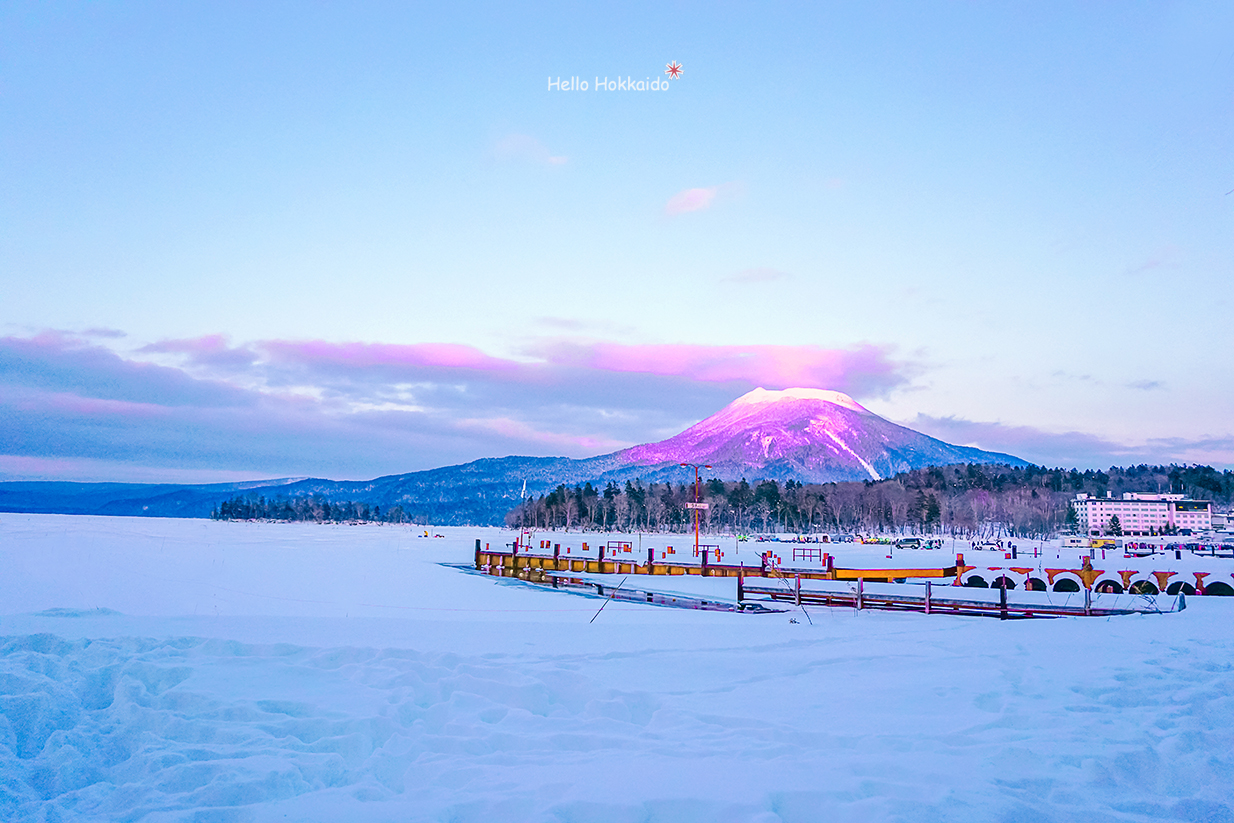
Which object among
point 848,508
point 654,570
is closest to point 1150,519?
point 848,508

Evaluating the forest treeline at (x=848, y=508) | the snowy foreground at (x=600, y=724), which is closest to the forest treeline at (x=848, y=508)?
the forest treeline at (x=848, y=508)

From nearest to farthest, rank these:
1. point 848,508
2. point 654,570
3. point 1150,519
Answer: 1. point 654,570
2. point 848,508
3. point 1150,519

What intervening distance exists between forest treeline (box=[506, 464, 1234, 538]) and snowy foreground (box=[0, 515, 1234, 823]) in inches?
4894

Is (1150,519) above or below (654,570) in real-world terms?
below

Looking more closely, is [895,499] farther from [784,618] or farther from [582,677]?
[582,677]

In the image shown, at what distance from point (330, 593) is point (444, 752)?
19.2 meters

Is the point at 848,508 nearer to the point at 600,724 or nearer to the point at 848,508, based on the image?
A: the point at 848,508

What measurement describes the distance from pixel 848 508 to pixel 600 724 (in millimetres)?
154043

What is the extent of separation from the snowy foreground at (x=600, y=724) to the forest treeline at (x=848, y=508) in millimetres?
124313

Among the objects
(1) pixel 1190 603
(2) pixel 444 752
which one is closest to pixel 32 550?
(2) pixel 444 752

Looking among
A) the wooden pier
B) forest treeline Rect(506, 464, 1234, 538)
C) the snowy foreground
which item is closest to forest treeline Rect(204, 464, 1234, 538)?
forest treeline Rect(506, 464, 1234, 538)

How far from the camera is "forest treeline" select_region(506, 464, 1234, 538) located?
14688 cm

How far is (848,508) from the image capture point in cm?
15612

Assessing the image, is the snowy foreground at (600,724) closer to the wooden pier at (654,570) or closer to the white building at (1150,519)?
the wooden pier at (654,570)
